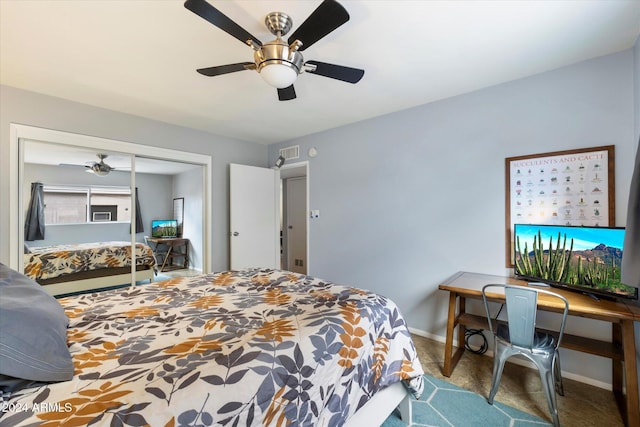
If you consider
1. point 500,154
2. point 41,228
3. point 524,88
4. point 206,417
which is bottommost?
point 206,417

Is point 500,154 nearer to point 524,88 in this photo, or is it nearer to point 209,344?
point 524,88

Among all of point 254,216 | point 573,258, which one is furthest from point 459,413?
point 254,216

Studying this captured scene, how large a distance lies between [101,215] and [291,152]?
2.46 m

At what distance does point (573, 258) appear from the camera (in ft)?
6.31

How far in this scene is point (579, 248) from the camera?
1.90 metres

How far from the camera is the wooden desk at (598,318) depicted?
1477mm

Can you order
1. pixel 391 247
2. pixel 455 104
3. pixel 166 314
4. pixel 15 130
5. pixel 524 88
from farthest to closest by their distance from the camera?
1. pixel 391 247
2. pixel 455 104
3. pixel 15 130
4. pixel 524 88
5. pixel 166 314

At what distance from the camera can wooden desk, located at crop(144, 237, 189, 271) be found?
11.2 ft

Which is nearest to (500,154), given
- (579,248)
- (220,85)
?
(579,248)

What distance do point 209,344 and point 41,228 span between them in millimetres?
2760

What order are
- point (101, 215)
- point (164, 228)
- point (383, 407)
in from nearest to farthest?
1. point (383, 407)
2. point (101, 215)
3. point (164, 228)

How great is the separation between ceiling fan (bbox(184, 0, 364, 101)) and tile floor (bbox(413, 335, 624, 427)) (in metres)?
2.35

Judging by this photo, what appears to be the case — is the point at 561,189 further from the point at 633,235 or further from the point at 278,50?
the point at 278,50

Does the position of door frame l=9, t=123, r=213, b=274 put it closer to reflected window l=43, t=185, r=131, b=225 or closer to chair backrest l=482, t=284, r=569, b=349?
reflected window l=43, t=185, r=131, b=225
